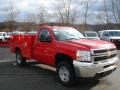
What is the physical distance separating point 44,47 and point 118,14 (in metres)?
46.5

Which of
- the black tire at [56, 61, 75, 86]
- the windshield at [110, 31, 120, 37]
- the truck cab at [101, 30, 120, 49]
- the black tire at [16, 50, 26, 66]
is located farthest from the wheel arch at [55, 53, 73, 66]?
the windshield at [110, 31, 120, 37]

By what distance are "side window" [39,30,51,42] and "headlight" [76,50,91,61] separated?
6.11 ft

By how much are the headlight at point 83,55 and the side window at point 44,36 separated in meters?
1.86

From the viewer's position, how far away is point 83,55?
8.28 metres

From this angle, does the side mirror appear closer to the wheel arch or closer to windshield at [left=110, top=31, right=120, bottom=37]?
the wheel arch

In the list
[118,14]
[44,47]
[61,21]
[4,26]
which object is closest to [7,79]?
[44,47]

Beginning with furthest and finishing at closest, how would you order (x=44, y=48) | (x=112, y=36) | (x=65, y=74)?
(x=112, y=36)
(x=44, y=48)
(x=65, y=74)

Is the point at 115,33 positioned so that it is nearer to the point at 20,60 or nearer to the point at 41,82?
the point at 20,60

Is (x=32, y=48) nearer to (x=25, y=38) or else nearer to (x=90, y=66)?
(x=25, y=38)

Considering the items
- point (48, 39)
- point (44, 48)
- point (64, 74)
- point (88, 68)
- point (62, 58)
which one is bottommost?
point (64, 74)

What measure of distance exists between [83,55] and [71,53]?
491 mm

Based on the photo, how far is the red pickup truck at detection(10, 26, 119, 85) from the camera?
8.31 meters

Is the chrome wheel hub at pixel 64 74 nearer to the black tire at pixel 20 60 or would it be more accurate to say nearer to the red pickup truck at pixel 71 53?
the red pickup truck at pixel 71 53

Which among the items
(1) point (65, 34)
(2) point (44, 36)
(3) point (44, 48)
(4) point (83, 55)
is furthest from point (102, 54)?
(2) point (44, 36)
